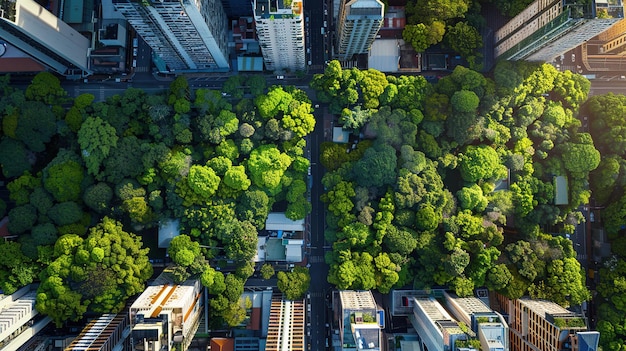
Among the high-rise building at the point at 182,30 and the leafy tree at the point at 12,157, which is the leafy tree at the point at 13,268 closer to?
the leafy tree at the point at 12,157

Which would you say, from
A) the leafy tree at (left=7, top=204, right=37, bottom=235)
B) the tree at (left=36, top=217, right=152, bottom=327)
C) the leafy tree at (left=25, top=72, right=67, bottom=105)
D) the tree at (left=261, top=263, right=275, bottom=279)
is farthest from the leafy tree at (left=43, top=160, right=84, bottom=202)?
the tree at (left=261, top=263, right=275, bottom=279)

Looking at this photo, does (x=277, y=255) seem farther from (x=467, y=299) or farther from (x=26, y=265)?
(x=26, y=265)

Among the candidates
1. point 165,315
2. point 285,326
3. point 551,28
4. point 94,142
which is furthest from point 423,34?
point 165,315

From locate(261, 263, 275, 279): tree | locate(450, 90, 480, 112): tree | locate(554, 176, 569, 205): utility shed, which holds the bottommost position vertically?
locate(261, 263, 275, 279): tree

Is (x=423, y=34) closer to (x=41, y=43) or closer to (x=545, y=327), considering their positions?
(x=545, y=327)

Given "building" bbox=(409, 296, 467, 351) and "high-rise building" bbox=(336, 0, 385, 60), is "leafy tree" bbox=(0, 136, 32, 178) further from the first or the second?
"building" bbox=(409, 296, 467, 351)

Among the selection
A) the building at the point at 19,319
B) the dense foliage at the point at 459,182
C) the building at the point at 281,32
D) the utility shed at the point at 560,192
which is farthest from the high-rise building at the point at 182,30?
the utility shed at the point at 560,192
